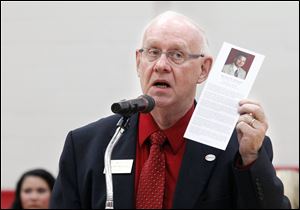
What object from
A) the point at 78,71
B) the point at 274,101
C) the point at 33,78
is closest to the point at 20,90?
the point at 33,78

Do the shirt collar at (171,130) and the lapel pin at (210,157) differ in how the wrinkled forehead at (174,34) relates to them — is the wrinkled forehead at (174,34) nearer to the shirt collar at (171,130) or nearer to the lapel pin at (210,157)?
the shirt collar at (171,130)

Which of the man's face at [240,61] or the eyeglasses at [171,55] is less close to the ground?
the man's face at [240,61]

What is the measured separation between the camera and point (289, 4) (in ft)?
→ 15.6

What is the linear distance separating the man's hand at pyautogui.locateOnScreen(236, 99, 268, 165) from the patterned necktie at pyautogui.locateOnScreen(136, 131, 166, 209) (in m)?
0.28

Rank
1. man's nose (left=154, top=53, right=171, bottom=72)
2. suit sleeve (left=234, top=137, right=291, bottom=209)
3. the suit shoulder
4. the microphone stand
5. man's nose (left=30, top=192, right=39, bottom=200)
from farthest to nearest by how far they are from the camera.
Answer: man's nose (left=30, top=192, right=39, bottom=200) → the suit shoulder → man's nose (left=154, top=53, right=171, bottom=72) → suit sleeve (left=234, top=137, right=291, bottom=209) → the microphone stand

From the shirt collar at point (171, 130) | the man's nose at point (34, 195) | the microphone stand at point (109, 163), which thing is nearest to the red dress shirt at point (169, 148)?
the shirt collar at point (171, 130)

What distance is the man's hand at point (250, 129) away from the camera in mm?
1957

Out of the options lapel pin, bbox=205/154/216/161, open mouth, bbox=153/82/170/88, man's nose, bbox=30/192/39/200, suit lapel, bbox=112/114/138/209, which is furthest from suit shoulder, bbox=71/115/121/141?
man's nose, bbox=30/192/39/200

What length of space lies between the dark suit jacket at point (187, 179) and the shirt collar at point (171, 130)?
27 mm

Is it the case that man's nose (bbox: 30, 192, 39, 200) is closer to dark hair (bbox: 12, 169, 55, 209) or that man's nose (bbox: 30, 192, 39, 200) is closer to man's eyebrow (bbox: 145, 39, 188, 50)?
dark hair (bbox: 12, 169, 55, 209)

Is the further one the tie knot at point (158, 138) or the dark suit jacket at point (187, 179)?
the tie knot at point (158, 138)

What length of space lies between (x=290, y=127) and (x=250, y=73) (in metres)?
2.82

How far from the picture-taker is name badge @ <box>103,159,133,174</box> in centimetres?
209

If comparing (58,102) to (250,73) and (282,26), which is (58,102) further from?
(250,73)
